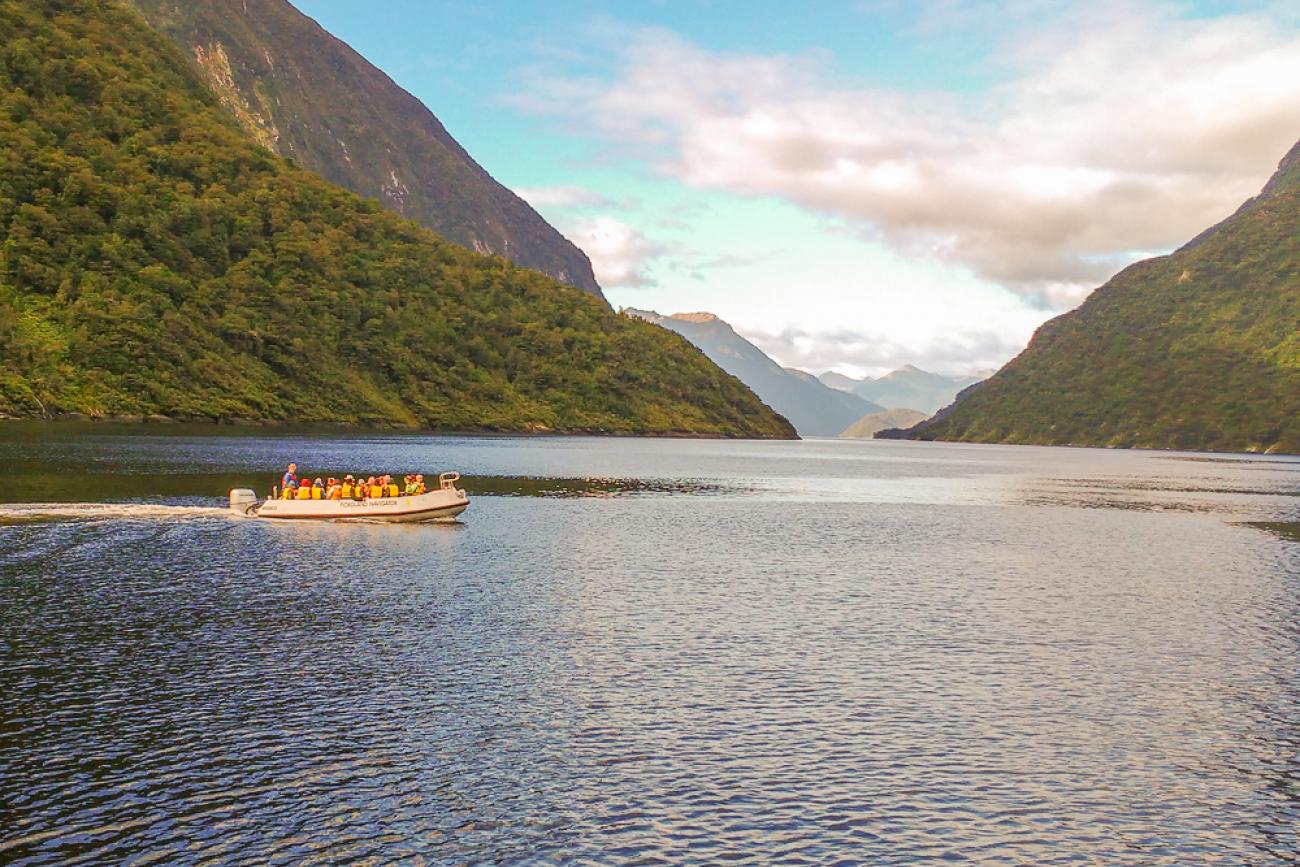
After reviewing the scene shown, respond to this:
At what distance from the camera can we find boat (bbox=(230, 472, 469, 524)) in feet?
272

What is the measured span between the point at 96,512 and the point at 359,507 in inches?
760

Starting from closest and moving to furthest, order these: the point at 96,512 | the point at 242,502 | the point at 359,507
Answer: the point at 96,512
the point at 242,502
the point at 359,507

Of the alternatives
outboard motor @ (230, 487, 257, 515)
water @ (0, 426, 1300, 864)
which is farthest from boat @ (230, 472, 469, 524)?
water @ (0, 426, 1300, 864)

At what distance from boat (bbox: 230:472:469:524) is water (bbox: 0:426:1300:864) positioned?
5678mm

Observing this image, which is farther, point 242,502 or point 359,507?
point 359,507

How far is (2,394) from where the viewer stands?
19750cm

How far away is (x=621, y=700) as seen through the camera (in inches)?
1380

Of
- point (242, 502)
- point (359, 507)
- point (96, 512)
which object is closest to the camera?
point (96, 512)

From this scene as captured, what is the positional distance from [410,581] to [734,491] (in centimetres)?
8410

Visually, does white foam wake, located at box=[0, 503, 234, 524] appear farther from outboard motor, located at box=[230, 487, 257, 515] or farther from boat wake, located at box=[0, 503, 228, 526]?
outboard motor, located at box=[230, 487, 257, 515]

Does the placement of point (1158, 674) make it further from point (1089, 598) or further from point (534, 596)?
point (534, 596)

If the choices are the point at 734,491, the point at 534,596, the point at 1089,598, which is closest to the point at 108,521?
the point at 534,596

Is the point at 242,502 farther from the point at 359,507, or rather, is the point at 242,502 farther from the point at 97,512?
the point at 97,512

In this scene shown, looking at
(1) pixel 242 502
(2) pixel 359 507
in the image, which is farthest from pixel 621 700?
(1) pixel 242 502
